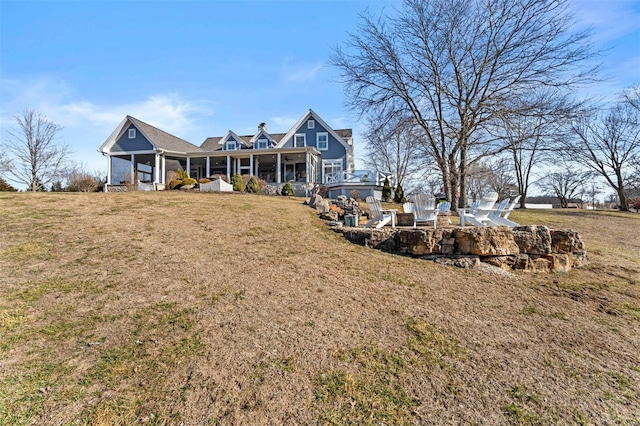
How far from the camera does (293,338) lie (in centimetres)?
310

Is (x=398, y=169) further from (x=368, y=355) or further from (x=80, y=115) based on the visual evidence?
(x=368, y=355)

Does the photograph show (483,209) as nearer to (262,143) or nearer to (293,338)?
(293,338)

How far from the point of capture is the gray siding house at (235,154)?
2203 cm

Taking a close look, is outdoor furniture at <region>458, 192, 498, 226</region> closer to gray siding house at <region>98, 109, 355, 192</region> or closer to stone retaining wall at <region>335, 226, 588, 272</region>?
stone retaining wall at <region>335, 226, 588, 272</region>

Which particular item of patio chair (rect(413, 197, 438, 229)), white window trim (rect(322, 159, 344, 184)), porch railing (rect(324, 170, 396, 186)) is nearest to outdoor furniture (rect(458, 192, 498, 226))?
patio chair (rect(413, 197, 438, 229))

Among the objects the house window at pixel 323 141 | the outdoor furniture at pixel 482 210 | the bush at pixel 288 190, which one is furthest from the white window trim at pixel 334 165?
the outdoor furniture at pixel 482 210

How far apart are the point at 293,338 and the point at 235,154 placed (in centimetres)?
2101

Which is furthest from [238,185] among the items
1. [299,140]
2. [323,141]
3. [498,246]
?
[498,246]

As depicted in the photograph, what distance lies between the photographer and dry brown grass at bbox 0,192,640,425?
2.27 m

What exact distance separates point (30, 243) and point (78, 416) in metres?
4.91

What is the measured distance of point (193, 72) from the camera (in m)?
10.5

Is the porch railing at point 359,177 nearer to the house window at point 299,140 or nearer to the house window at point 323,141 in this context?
the house window at point 323,141

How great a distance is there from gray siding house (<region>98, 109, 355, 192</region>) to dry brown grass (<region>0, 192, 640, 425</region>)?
1544 cm

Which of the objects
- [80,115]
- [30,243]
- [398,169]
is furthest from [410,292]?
[398,169]
